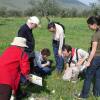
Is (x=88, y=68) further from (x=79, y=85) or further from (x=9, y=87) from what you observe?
(x=9, y=87)

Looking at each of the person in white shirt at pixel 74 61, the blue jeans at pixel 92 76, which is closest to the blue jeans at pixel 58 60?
the person in white shirt at pixel 74 61

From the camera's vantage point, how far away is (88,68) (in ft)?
31.9

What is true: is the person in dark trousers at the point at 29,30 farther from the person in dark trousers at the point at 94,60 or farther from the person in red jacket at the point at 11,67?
the person in red jacket at the point at 11,67

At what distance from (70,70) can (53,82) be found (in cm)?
64

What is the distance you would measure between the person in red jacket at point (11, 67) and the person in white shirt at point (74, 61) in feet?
12.3

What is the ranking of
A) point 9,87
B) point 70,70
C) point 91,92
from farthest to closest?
point 70,70 < point 91,92 < point 9,87

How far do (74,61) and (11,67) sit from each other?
15.0 ft

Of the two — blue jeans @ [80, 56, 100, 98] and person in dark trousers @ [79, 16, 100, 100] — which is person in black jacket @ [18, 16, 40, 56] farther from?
blue jeans @ [80, 56, 100, 98]

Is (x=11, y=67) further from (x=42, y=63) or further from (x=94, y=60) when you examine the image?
(x=42, y=63)

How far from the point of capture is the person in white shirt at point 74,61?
1185 centimetres

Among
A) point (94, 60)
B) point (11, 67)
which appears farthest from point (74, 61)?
point (11, 67)

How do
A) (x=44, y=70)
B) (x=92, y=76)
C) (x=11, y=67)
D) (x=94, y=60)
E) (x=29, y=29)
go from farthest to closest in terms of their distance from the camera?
(x=44, y=70) < (x=29, y=29) < (x=92, y=76) < (x=94, y=60) < (x=11, y=67)

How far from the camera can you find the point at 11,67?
7797 mm

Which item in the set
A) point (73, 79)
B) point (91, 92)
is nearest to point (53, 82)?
point (73, 79)
